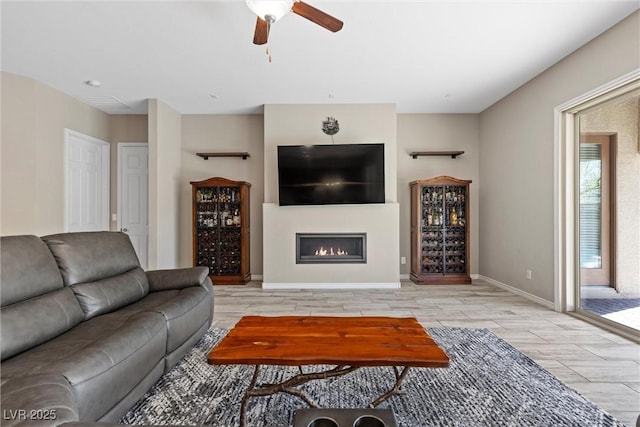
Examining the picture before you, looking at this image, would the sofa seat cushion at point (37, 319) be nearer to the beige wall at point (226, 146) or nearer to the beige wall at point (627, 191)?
the beige wall at point (226, 146)

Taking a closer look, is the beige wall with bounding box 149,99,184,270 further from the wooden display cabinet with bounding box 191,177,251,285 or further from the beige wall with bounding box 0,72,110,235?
the beige wall with bounding box 0,72,110,235

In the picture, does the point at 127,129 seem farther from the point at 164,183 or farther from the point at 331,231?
the point at 331,231

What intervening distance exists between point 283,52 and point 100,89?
282 centimetres

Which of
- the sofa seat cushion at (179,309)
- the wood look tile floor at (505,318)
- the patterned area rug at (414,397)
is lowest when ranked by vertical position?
the wood look tile floor at (505,318)

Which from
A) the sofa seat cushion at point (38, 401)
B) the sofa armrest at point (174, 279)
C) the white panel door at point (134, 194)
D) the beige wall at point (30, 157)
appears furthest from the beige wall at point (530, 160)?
the beige wall at point (30, 157)

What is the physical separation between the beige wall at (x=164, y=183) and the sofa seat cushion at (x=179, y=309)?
239 cm

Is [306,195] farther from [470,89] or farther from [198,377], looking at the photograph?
[198,377]

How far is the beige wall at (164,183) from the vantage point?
15.9ft

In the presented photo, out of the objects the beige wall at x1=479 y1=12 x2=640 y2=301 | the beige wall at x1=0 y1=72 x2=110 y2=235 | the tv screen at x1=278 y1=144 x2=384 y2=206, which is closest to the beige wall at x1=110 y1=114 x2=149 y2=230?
the beige wall at x1=0 y1=72 x2=110 y2=235

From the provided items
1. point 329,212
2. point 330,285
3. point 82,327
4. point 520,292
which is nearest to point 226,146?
point 329,212

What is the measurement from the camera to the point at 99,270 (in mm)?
2393

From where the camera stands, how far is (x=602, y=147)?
3354 mm

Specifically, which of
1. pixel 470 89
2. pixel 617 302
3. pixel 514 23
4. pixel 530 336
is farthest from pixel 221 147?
pixel 617 302

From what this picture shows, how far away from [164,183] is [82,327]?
348 centimetres
